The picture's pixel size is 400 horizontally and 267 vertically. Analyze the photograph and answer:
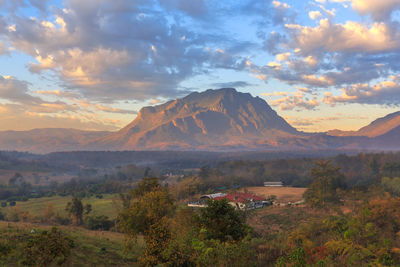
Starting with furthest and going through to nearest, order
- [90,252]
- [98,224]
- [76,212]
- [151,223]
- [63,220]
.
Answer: [63,220] < [76,212] < [98,224] < [90,252] < [151,223]

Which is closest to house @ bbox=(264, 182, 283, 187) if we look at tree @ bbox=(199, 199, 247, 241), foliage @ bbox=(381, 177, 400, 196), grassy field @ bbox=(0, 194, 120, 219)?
foliage @ bbox=(381, 177, 400, 196)

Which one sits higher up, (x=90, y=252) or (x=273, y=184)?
(x=90, y=252)

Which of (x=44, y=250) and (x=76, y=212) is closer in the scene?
(x=44, y=250)

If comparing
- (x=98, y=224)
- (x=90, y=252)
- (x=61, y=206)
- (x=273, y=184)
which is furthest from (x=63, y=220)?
(x=273, y=184)

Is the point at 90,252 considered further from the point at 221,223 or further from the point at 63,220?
the point at 63,220

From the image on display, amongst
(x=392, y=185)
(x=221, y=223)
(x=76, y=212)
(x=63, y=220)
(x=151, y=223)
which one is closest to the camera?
(x=221, y=223)

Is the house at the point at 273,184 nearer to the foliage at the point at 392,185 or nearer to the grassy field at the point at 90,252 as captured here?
the foliage at the point at 392,185

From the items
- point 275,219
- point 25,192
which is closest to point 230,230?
point 275,219

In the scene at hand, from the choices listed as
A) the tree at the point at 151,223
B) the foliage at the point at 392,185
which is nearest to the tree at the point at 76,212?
the tree at the point at 151,223
